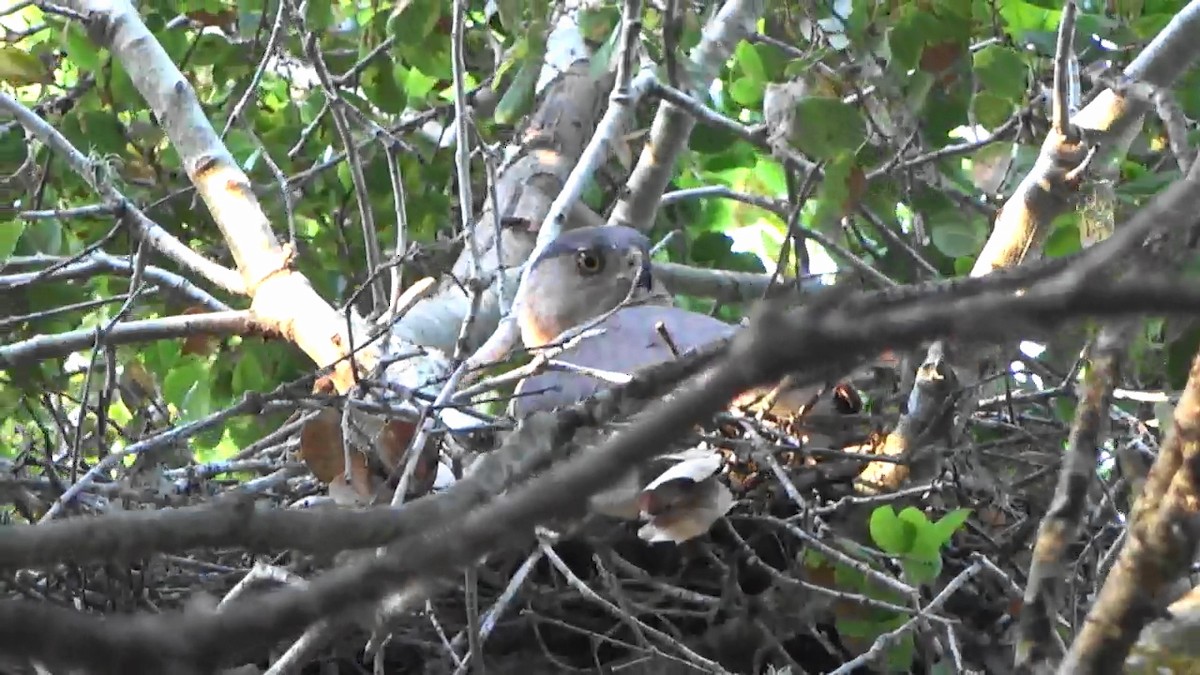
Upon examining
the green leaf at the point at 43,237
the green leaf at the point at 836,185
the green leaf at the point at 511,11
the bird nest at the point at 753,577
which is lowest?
the bird nest at the point at 753,577

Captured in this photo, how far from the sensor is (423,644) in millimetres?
1572

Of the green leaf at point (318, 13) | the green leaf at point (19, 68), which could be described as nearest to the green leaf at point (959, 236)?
the green leaf at point (318, 13)

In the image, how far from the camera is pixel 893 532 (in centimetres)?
145

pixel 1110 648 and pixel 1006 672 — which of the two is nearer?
pixel 1110 648

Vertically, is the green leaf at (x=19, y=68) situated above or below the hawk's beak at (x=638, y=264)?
above

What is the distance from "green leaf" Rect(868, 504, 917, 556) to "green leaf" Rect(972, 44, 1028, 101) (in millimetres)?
771

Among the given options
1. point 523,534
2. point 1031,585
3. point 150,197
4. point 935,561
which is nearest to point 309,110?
point 150,197

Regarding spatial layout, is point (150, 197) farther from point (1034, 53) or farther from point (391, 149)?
point (1034, 53)

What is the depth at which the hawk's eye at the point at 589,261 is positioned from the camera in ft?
9.09

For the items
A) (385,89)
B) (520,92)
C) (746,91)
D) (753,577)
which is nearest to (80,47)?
(385,89)

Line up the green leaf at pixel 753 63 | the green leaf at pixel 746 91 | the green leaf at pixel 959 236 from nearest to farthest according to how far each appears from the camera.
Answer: the green leaf at pixel 959 236 → the green leaf at pixel 753 63 → the green leaf at pixel 746 91

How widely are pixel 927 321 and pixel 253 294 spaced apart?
6.06ft

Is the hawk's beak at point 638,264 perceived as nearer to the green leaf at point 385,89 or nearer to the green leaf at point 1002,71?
the green leaf at point 385,89

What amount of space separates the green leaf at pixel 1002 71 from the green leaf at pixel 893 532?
771 millimetres
